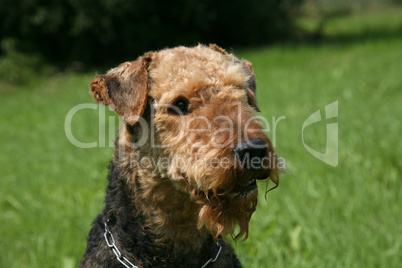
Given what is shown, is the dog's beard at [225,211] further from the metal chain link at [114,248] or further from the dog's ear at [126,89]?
the dog's ear at [126,89]

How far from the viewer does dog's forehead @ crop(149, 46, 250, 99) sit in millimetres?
2973

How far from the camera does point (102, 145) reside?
305 inches

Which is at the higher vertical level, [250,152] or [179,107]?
[179,107]

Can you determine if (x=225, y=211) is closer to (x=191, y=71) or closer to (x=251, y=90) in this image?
(x=191, y=71)

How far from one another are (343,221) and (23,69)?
664 inches

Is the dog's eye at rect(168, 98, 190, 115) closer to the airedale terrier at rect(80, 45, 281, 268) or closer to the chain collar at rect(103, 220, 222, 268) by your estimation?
the airedale terrier at rect(80, 45, 281, 268)

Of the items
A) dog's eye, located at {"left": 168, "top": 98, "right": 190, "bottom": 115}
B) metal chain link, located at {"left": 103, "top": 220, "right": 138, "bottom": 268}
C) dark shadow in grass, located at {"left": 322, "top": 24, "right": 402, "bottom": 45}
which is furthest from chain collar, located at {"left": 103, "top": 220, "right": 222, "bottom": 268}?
dark shadow in grass, located at {"left": 322, "top": 24, "right": 402, "bottom": 45}

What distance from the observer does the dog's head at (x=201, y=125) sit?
8.37ft

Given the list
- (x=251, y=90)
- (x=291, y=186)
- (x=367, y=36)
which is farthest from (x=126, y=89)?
(x=367, y=36)

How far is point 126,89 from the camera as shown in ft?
10.3

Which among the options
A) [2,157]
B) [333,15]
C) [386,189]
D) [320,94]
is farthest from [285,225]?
A: [333,15]

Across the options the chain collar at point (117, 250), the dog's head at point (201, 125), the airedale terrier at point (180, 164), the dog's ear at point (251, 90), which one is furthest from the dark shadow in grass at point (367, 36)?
the chain collar at point (117, 250)

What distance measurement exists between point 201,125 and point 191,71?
428 millimetres

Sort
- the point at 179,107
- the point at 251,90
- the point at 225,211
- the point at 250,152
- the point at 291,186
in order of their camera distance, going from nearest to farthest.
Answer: the point at 250,152, the point at 225,211, the point at 179,107, the point at 251,90, the point at 291,186
